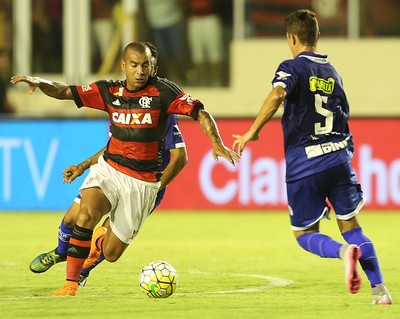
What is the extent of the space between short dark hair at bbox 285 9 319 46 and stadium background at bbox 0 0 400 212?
9176 millimetres

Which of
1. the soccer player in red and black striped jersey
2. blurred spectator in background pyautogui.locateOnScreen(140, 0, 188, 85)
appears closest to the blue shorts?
the soccer player in red and black striped jersey

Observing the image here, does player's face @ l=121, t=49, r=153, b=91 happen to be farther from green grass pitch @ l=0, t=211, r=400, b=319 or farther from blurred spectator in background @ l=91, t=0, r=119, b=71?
blurred spectator in background @ l=91, t=0, r=119, b=71

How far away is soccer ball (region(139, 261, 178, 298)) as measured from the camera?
8703 millimetres

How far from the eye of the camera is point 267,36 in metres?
21.8

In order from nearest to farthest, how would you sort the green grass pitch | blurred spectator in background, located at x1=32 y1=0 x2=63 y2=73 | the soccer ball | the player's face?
the green grass pitch
the soccer ball
the player's face
blurred spectator in background, located at x1=32 y1=0 x2=63 y2=73

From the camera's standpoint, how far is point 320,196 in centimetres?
851

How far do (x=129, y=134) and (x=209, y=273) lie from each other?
2203 mm

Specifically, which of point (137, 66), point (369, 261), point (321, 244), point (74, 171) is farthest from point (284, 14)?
point (321, 244)

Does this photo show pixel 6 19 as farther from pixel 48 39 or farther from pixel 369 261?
pixel 369 261

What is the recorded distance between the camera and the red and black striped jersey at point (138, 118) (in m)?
9.06

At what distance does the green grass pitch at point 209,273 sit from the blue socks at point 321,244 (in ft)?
1.18

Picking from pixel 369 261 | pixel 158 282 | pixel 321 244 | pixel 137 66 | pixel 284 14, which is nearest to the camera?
pixel 321 244

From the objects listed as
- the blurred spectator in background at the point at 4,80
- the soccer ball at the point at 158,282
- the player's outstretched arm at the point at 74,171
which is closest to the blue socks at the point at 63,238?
the player's outstretched arm at the point at 74,171

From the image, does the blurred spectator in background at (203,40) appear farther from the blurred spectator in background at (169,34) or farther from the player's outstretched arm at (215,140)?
the player's outstretched arm at (215,140)
